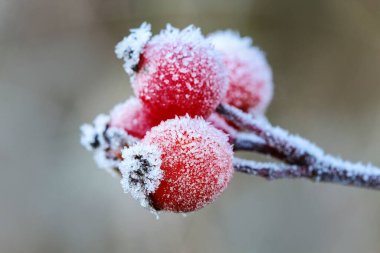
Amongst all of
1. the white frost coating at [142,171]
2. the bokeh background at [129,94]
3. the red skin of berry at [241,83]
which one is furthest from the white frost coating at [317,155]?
the bokeh background at [129,94]

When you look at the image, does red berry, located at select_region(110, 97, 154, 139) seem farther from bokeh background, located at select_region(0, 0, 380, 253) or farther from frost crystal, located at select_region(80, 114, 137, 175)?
bokeh background, located at select_region(0, 0, 380, 253)

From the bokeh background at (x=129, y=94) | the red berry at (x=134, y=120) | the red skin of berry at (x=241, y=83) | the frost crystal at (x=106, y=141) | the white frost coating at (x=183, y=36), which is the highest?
the bokeh background at (x=129, y=94)

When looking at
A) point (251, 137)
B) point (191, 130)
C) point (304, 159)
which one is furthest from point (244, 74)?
point (191, 130)

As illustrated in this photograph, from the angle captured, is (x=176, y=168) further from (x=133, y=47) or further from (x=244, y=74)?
(x=244, y=74)

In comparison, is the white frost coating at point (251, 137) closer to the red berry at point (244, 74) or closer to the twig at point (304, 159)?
the twig at point (304, 159)

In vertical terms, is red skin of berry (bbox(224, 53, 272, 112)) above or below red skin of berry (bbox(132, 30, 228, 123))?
above

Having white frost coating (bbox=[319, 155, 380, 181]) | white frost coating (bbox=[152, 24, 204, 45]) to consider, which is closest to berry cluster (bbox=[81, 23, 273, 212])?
white frost coating (bbox=[152, 24, 204, 45])

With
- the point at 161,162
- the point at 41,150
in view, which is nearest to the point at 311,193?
the point at 41,150
